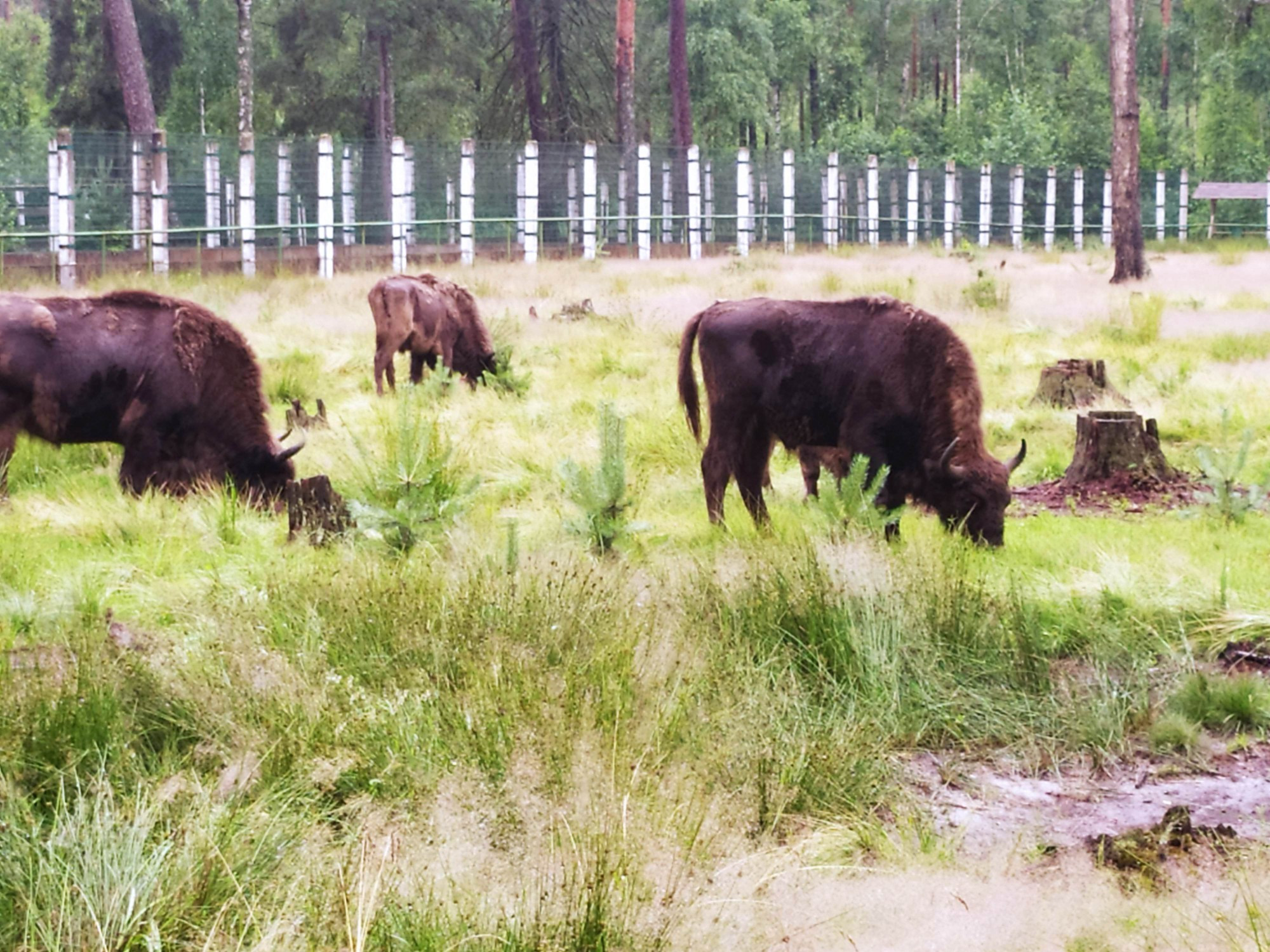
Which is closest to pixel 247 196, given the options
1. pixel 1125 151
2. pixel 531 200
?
pixel 531 200

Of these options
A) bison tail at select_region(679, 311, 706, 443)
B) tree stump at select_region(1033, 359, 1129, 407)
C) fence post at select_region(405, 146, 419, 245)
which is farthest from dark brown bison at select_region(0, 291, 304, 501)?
fence post at select_region(405, 146, 419, 245)

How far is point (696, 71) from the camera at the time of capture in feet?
164

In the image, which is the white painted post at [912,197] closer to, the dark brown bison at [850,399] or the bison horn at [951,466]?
the dark brown bison at [850,399]

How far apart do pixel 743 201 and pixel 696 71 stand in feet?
55.3

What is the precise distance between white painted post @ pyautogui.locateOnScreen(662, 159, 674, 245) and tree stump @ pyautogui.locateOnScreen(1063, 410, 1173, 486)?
81.2ft

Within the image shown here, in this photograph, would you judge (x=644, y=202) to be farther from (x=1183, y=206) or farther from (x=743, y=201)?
(x=1183, y=206)

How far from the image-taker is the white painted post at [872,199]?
128ft

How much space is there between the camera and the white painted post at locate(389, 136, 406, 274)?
2570 cm

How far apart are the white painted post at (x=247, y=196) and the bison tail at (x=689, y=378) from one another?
1674cm

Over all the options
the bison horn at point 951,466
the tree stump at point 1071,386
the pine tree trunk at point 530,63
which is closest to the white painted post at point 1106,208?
the pine tree trunk at point 530,63

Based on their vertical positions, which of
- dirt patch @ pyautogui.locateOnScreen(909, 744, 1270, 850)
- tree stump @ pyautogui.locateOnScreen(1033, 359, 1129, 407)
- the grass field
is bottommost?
dirt patch @ pyautogui.locateOnScreen(909, 744, 1270, 850)

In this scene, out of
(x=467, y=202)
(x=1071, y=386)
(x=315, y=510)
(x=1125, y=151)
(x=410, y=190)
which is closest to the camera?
(x=315, y=510)

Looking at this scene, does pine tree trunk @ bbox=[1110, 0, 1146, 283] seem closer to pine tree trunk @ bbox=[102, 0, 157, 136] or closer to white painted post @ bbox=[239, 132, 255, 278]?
white painted post @ bbox=[239, 132, 255, 278]

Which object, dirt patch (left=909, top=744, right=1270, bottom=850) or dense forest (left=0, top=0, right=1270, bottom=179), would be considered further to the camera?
dense forest (left=0, top=0, right=1270, bottom=179)
